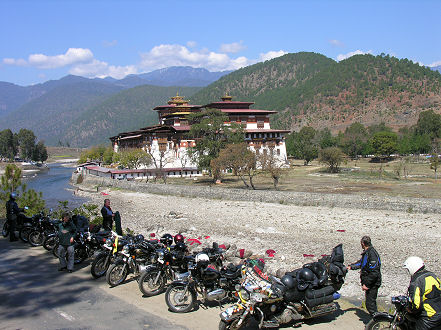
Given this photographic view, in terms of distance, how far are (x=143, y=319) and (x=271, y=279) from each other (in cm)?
267

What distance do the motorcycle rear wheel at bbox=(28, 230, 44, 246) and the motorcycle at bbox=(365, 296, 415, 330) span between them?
11.7m

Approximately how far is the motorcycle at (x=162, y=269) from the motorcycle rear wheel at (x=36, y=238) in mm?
6664

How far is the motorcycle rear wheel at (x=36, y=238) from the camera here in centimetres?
1395

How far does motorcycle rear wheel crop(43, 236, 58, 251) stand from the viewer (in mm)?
13175

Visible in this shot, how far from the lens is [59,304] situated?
8.36m

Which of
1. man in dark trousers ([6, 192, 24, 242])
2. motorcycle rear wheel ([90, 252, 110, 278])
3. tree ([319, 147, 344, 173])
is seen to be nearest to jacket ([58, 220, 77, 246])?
motorcycle rear wheel ([90, 252, 110, 278])

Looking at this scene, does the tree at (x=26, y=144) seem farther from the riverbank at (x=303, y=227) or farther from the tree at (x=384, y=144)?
the riverbank at (x=303, y=227)

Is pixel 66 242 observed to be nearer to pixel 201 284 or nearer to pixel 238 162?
pixel 201 284

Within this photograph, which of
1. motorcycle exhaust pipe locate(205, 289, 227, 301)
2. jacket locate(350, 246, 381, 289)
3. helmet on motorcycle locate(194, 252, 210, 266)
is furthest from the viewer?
helmet on motorcycle locate(194, 252, 210, 266)

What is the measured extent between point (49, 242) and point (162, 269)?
6.14 m

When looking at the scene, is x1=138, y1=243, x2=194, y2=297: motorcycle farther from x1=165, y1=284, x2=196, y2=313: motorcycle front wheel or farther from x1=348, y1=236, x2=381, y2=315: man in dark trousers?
x1=348, y1=236, x2=381, y2=315: man in dark trousers

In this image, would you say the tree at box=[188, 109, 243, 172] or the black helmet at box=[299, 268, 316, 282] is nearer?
the black helmet at box=[299, 268, 316, 282]

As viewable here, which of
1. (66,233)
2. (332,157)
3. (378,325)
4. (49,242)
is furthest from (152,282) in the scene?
(332,157)

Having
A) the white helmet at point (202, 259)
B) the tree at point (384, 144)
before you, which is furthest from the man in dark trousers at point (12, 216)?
the tree at point (384, 144)
